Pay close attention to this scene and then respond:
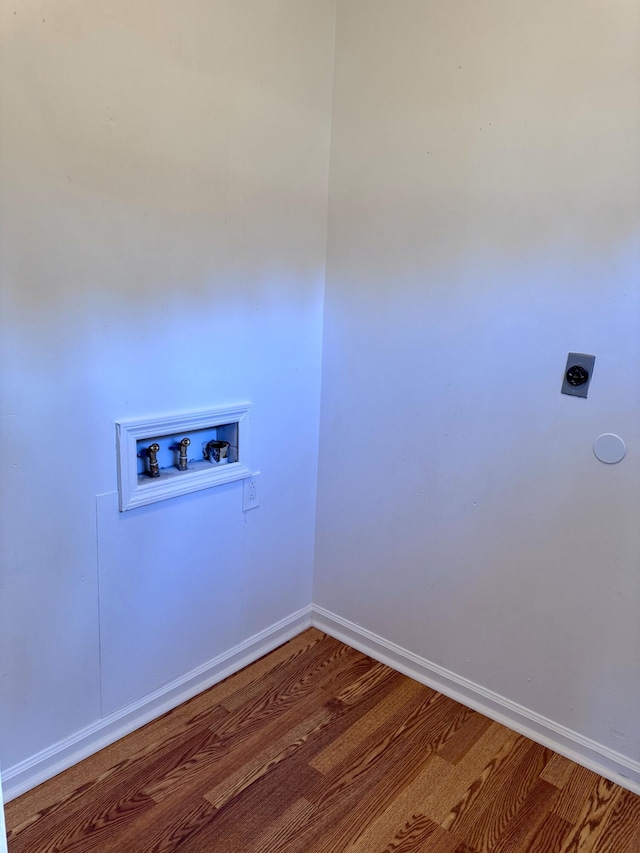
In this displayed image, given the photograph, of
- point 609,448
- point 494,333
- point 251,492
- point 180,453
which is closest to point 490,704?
point 609,448

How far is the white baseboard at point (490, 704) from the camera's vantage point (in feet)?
5.83

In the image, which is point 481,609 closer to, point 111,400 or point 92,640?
point 92,640

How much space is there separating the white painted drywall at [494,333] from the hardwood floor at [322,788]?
222mm

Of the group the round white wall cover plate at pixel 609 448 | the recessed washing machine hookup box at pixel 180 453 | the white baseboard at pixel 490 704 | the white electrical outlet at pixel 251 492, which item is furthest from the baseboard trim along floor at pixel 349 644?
the round white wall cover plate at pixel 609 448

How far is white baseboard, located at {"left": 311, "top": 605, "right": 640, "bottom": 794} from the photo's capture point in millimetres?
1777

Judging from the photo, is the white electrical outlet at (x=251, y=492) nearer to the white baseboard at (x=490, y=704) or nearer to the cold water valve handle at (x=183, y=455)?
the cold water valve handle at (x=183, y=455)

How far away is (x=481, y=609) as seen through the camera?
78.6 inches

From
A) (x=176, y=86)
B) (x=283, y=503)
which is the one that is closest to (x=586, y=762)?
(x=283, y=503)

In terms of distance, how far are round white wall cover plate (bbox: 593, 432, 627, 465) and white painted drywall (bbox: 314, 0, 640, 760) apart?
20mm

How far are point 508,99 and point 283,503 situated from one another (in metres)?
1.59

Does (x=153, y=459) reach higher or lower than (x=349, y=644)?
higher

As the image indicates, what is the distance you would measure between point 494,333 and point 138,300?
112 cm

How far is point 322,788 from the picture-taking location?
1.70 meters

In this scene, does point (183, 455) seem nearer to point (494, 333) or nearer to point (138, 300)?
point (138, 300)
